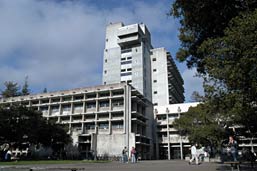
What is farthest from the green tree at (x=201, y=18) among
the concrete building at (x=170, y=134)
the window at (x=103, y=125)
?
the concrete building at (x=170, y=134)

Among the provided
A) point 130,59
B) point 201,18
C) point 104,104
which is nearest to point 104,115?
point 104,104

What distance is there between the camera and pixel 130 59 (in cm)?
8962

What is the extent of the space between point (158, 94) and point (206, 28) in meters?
76.6

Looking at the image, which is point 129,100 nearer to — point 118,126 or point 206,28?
point 118,126

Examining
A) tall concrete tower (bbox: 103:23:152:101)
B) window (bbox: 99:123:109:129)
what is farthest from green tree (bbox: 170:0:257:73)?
tall concrete tower (bbox: 103:23:152:101)

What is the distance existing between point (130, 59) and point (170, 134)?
29.5 metres

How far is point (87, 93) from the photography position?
63656 millimetres

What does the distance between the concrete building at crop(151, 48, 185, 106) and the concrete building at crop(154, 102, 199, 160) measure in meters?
13.8

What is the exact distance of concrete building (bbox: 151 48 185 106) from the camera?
3504 inches

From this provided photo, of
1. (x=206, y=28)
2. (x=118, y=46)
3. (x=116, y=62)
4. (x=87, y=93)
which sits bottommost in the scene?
(x=206, y=28)

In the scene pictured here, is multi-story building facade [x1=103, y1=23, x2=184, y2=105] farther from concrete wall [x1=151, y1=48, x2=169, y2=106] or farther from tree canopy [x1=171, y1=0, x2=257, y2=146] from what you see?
tree canopy [x1=171, y1=0, x2=257, y2=146]

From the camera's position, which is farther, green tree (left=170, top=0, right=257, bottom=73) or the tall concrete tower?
the tall concrete tower

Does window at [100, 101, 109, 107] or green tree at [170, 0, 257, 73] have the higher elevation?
window at [100, 101, 109, 107]

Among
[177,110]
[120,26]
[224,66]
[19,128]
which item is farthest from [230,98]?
[120,26]
